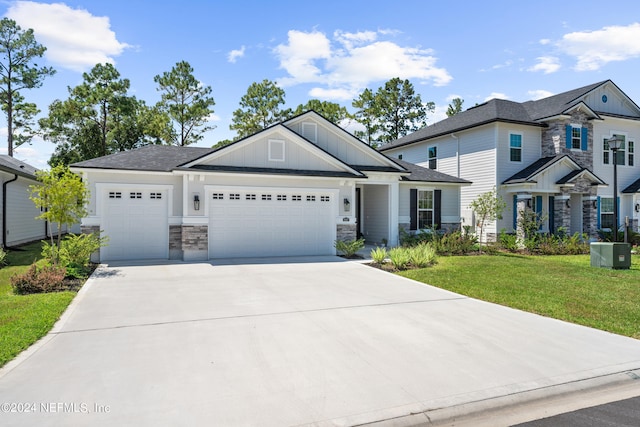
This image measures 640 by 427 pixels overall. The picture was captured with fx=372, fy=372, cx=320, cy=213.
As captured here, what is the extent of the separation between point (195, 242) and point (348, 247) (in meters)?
5.59

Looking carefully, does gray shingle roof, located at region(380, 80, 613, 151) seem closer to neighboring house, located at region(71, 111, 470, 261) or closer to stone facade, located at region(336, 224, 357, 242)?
neighboring house, located at region(71, 111, 470, 261)

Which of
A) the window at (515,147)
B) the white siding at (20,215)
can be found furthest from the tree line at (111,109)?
the window at (515,147)

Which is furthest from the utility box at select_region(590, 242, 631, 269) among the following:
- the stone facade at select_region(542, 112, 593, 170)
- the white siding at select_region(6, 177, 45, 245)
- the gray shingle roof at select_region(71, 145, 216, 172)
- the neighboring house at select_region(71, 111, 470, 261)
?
the white siding at select_region(6, 177, 45, 245)

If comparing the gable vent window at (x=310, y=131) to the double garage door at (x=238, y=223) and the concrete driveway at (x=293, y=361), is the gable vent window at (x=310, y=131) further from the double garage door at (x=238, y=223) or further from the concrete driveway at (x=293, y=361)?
the concrete driveway at (x=293, y=361)

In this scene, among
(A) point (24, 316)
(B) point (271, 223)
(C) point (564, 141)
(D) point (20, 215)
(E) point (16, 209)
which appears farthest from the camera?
(C) point (564, 141)

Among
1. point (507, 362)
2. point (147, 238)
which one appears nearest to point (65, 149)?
point (147, 238)

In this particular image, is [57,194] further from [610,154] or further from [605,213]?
[610,154]

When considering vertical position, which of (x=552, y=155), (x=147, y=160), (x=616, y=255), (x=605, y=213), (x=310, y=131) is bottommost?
(x=616, y=255)

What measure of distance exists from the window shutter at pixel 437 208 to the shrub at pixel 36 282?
15.2 meters

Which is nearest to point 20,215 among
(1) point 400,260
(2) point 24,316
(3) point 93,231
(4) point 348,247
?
(3) point 93,231

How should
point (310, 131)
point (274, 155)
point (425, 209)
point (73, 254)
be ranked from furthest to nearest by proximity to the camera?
point (425, 209) → point (310, 131) → point (274, 155) → point (73, 254)

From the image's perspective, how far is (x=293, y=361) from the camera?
15.1 feet

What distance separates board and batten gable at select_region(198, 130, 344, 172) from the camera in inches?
538

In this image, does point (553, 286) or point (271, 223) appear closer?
point (553, 286)
